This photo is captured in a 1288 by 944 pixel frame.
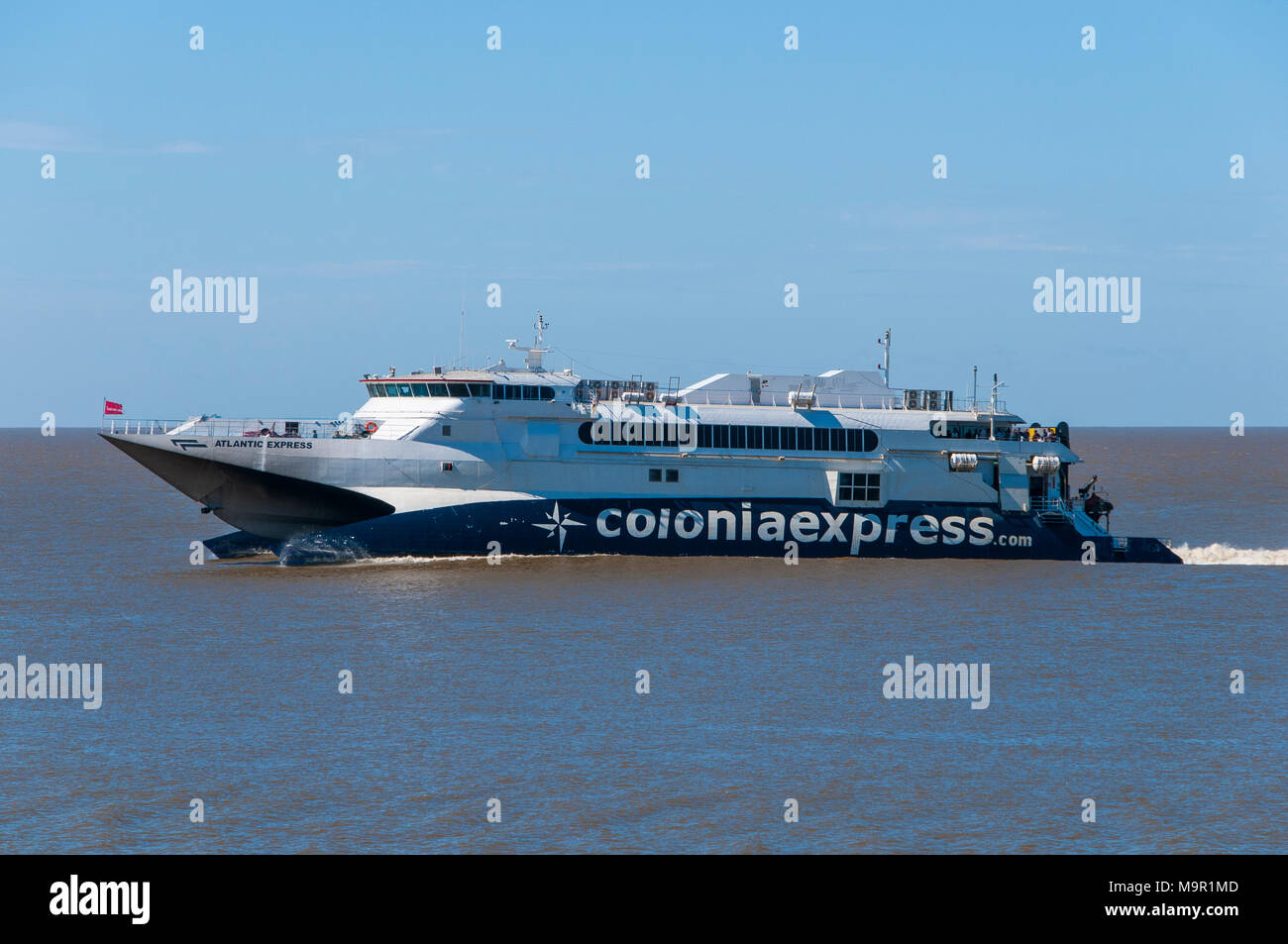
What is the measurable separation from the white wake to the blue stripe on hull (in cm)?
181

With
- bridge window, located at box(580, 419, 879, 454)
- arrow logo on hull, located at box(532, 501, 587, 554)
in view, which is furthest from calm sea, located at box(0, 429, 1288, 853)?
bridge window, located at box(580, 419, 879, 454)

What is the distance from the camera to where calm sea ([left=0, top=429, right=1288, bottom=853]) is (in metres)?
19.8

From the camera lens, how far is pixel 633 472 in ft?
147

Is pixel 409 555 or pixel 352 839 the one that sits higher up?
pixel 409 555

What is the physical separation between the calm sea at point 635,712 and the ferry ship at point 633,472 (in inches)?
61.8

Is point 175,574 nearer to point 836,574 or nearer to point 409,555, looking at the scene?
point 409,555

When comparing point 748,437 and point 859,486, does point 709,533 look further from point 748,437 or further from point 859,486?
point 859,486

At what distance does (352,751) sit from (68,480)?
289 feet

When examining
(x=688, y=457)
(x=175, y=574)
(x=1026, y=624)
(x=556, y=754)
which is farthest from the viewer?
(x=688, y=457)

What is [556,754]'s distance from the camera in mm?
22812

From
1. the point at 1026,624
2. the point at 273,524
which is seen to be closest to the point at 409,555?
the point at 273,524

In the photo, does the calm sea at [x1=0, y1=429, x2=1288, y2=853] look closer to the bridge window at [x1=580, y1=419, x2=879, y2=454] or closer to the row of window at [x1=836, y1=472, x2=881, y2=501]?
the row of window at [x1=836, y1=472, x2=881, y2=501]

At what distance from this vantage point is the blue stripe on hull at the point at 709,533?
42.7m

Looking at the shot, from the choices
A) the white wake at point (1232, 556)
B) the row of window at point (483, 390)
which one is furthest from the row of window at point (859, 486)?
the white wake at point (1232, 556)
